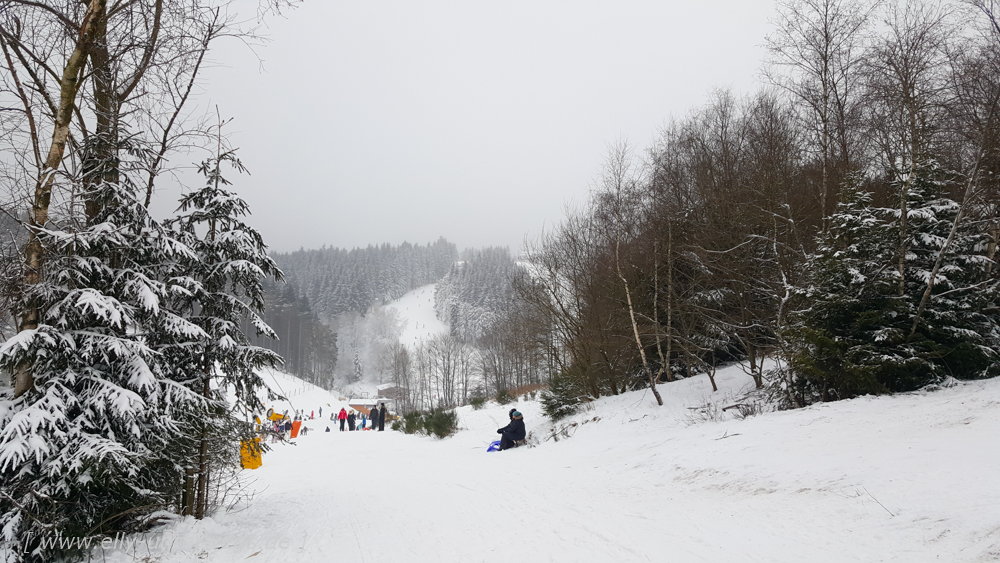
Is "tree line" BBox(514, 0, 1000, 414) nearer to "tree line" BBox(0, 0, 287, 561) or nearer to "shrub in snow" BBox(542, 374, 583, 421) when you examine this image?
"shrub in snow" BBox(542, 374, 583, 421)

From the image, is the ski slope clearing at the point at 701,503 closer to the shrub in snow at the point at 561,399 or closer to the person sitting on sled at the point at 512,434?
the person sitting on sled at the point at 512,434

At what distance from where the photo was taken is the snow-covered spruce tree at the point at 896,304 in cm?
779

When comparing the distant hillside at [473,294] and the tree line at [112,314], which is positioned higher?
the distant hillside at [473,294]

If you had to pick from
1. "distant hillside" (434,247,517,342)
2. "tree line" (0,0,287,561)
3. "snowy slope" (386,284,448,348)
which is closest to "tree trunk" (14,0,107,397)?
"tree line" (0,0,287,561)

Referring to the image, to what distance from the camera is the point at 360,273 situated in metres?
128

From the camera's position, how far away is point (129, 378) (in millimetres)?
4793

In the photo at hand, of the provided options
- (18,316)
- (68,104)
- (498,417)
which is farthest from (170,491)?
(498,417)

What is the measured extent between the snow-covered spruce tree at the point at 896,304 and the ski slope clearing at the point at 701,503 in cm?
57

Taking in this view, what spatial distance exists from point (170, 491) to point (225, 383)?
1.27m

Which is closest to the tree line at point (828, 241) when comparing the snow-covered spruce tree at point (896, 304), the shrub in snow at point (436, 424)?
the snow-covered spruce tree at point (896, 304)

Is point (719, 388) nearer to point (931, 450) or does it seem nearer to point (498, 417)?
point (931, 450)

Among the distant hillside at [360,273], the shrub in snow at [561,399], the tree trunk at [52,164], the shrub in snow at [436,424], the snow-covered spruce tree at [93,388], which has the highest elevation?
the distant hillside at [360,273]

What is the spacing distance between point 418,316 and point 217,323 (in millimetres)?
119229

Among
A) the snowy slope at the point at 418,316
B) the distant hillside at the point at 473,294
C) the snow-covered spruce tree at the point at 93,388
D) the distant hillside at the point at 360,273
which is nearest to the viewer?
the snow-covered spruce tree at the point at 93,388
